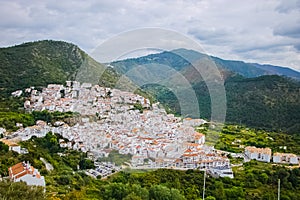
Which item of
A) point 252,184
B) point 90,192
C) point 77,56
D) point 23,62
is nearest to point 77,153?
point 90,192

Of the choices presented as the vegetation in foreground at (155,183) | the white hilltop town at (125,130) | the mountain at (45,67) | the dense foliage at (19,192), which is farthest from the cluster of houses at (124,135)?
the dense foliage at (19,192)

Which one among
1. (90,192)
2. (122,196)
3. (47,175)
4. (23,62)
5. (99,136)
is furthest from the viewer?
(23,62)

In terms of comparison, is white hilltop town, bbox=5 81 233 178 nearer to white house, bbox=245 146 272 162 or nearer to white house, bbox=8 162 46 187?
white house, bbox=245 146 272 162

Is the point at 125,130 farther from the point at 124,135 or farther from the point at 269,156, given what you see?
the point at 269,156

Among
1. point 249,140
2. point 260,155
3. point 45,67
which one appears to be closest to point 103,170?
point 260,155

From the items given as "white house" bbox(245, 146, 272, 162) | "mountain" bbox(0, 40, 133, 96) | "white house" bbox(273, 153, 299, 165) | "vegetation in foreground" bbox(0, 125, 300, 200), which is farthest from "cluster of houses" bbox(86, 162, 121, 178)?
"mountain" bbox(0, 40, 133, 96)

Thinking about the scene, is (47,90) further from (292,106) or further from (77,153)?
(292,106)

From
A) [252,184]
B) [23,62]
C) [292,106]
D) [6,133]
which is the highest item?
[23,62]
